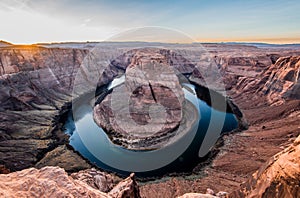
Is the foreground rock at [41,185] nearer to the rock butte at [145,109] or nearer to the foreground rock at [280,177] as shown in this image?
the foreground rock at [280,177]

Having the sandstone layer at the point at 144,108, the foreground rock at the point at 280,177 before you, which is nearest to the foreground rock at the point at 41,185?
the foreground rock at the point at 280,177

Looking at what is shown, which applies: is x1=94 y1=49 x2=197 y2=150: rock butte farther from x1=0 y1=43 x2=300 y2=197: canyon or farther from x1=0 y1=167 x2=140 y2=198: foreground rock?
x1=0 y1=167 x2=140 y2=198: foreground rock

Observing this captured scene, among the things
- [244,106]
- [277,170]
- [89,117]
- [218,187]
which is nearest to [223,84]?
[244,106]

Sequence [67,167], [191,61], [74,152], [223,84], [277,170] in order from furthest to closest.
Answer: [191,61] → [223,84] → [74,152] → [67,167] → [277,170]

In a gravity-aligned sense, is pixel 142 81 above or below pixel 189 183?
above

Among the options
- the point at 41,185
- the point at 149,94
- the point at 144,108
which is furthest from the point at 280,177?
the point at 149,94

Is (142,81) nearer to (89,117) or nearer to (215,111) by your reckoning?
(89,117)

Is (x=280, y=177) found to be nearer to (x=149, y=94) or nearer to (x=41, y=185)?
(x=41, y=185)
